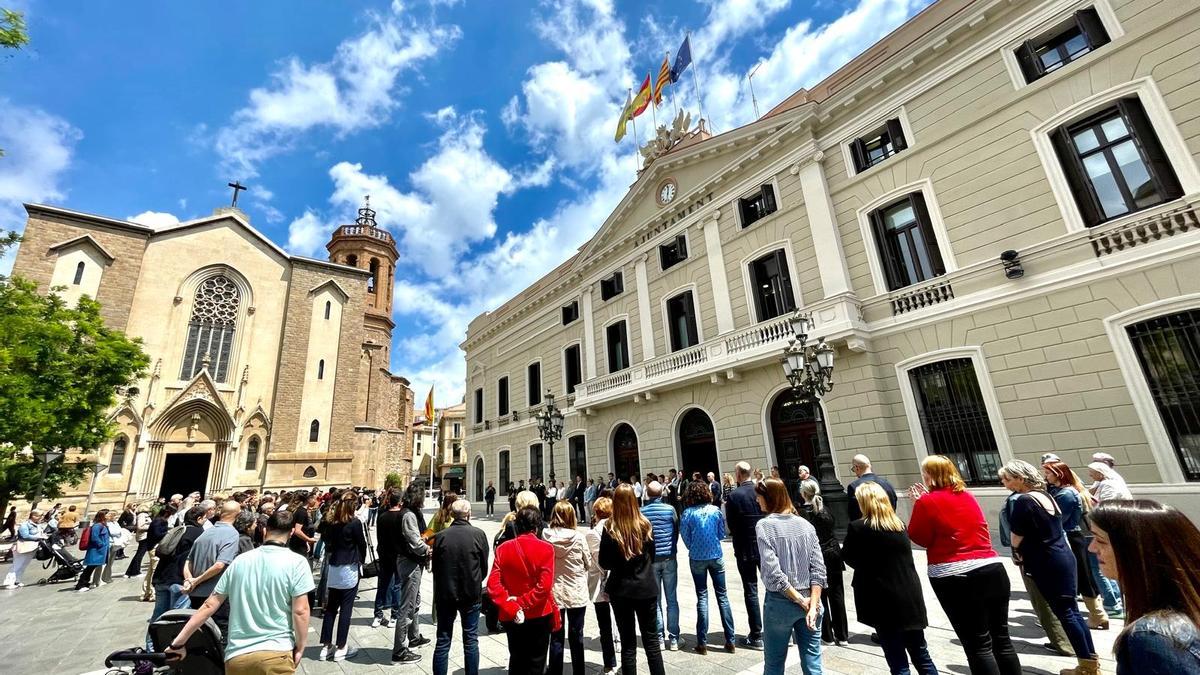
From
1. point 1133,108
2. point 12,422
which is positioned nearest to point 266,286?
point 12,422

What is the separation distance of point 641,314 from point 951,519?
14.3 m

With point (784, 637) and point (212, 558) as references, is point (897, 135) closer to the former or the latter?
point (784, 637)

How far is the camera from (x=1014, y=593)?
6258mm

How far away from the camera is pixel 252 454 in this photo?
82.2ft

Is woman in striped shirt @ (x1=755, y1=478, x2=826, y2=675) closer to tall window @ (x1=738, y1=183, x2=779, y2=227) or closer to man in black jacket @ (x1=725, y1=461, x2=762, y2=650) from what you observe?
man in black jacket @ (x1=725, y1=461, x2=762, y2=650)

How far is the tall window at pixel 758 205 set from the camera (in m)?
14.5

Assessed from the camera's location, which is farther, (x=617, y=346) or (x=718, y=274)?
(x=617, y=346)

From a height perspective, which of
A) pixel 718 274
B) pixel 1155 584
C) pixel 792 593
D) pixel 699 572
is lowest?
pixel 699 572

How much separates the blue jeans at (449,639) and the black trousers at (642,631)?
132 centimetres

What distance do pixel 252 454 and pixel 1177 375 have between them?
32849mm

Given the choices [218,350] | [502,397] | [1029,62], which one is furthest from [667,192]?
[218,350]

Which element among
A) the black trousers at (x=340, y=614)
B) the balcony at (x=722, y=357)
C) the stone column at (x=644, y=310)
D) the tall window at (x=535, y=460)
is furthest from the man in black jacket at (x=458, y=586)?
the tall window at (x=535, y=460)

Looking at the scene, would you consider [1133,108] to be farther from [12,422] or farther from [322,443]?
[322,443]

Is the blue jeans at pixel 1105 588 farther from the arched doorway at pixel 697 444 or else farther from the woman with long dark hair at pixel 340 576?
the arched doorway at pixel 697 444
